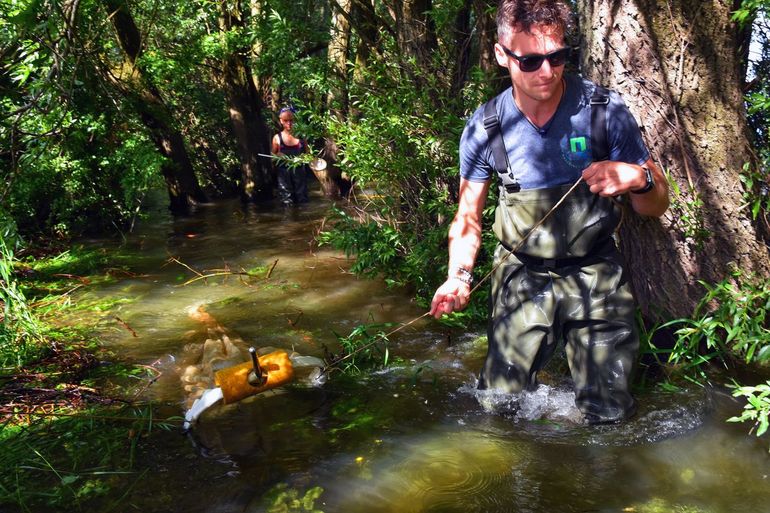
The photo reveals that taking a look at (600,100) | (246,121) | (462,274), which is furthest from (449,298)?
(246,121)

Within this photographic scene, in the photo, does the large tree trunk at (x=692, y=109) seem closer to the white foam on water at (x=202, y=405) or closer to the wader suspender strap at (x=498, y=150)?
the wader suspender strap at (x=498, y=150)

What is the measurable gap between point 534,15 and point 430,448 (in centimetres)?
229

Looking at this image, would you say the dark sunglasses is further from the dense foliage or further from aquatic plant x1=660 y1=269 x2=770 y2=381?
aquatic plant x1=660 y1=269 x2=770 y2=381

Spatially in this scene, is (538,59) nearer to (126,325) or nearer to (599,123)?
(599,123)

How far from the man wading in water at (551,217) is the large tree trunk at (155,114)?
8220mm

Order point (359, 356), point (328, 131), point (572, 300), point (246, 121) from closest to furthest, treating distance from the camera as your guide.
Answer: point (572, 300), point (359, 356), point (328, 131), point (246, 121)

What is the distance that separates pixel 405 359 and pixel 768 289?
2.46m

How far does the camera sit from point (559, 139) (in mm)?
3334

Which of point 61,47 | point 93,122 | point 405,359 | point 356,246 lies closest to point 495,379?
point 405,359

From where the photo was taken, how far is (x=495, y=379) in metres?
3.73

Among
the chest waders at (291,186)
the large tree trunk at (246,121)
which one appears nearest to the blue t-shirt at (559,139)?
the chest waders at (291,186)

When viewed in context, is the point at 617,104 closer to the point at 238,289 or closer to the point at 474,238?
the point at 474,238

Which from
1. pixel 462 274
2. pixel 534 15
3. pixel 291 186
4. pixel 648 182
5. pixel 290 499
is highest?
pixel 534 15

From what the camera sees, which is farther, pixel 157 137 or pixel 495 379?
pixel 157 137
